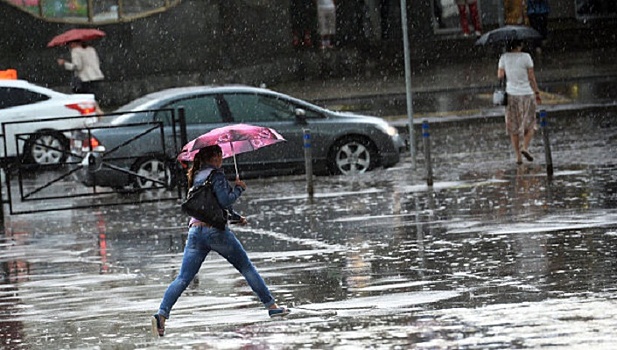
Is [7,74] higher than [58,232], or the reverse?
[7,74]

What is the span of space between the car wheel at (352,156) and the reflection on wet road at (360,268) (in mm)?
806

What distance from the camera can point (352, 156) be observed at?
23.8 meters

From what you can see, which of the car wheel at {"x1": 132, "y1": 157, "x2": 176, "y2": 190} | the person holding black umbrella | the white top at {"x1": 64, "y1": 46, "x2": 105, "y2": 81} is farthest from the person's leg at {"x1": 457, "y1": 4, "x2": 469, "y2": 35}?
the car wheel at {"x1": 132, "y1": 157, "x2": 176, "y2": 190}

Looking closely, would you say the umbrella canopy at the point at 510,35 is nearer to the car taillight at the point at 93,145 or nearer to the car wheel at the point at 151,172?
the car wheel at the point at 151,172

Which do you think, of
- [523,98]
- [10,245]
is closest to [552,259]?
[10,245]

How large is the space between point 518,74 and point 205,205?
12.5 meters

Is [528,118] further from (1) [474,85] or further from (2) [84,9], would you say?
(2) [84,9]

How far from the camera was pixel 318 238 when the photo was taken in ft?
53.7

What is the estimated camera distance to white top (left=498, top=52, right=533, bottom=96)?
23125mm

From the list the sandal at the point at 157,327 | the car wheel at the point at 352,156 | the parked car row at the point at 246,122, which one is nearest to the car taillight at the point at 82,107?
the parked car row at the point at 246,122

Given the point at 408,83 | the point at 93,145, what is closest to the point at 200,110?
the point at 93,145

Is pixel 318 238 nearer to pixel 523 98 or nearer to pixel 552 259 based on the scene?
pixel 552 259

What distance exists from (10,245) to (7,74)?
1120 cm

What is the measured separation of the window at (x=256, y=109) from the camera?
76.2ft
